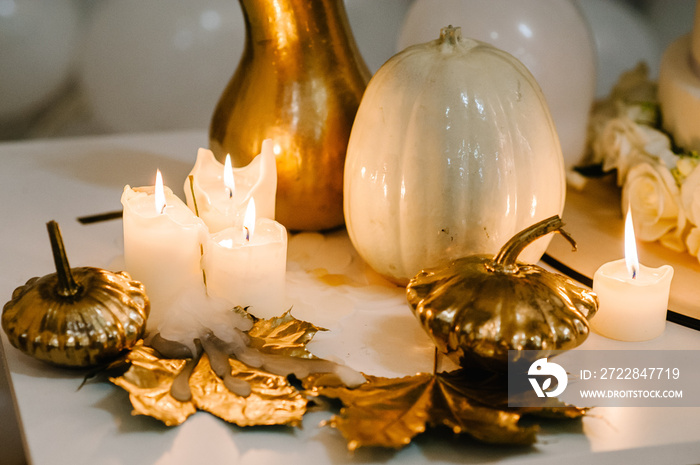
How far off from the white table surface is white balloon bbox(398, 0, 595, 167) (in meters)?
0.26

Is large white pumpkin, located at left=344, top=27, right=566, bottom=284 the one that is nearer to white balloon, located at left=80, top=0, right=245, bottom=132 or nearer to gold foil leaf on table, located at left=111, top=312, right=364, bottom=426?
gold foil leaf on table, located at left=111, top=312, right=364, bottom=426

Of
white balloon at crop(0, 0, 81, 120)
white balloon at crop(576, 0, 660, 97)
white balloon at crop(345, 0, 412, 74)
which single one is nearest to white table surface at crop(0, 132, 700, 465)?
white balloon at crop(0, 0, 81, 120)

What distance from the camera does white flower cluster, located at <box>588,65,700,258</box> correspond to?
25.7 inches

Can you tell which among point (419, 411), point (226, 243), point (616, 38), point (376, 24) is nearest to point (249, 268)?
point (226, 243)

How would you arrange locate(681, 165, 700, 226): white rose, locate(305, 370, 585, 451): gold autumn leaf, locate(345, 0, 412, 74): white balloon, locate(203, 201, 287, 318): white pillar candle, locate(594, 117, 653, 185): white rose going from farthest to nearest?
1. locate(345, 0, 412, 74): white balloon
2. locate(594, 117, 653, 185): white rose
3. locate(681, 165, 700, 226): white rose
4. locate(203, 201, 287, 318): white pillar candle
5. locate(305, 370, 585, 451): gold autumn leaf

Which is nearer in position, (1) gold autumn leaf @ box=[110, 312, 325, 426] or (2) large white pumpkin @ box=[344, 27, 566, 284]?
(1) gold autumn leaf @ box=[110, 312, 325, 426]

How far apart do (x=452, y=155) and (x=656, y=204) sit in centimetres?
26

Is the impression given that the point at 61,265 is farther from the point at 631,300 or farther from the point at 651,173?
the point at 651,173

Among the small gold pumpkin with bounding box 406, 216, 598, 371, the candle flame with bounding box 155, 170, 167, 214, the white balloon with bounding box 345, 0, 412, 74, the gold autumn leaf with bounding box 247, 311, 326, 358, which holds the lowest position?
the gold autumn leaf with bounding box 247, 311, 326, 358

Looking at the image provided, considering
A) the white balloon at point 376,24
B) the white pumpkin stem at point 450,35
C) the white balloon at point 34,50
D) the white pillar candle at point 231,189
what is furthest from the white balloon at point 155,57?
the white pumpkin stem at point 450,35

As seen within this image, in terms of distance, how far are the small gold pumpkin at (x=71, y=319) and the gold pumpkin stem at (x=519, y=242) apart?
0.79ft

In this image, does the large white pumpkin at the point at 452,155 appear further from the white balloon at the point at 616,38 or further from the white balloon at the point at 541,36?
the white balloon at the point at 616,38

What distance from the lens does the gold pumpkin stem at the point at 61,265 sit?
0.46 m

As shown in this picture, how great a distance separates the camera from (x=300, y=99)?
0.66m
